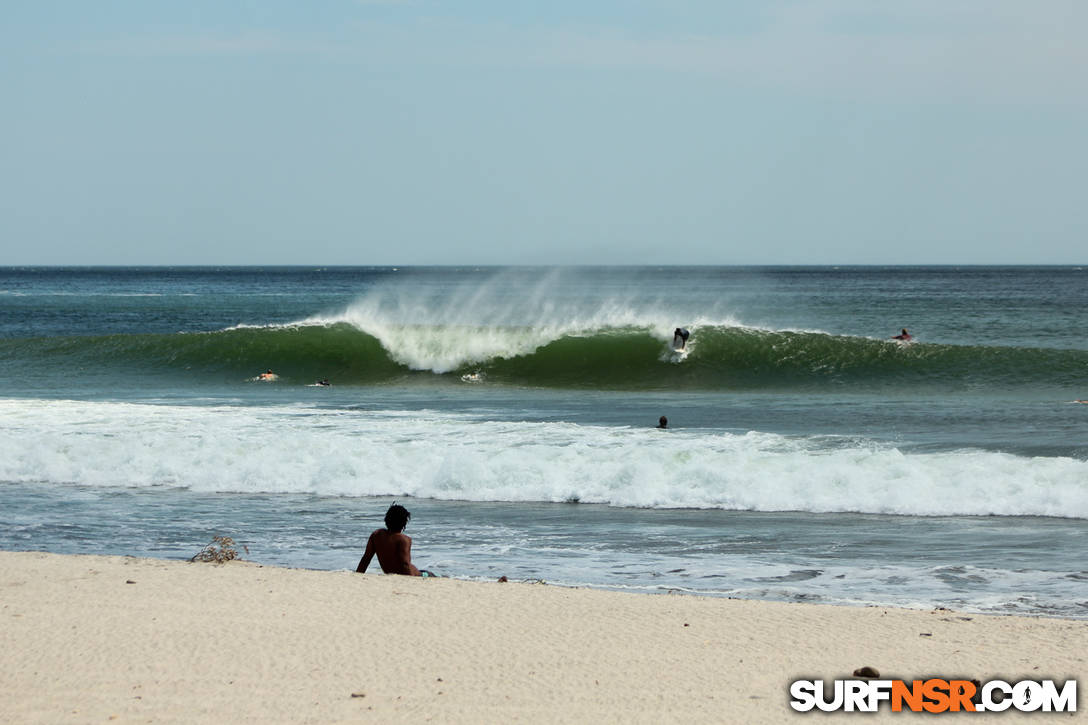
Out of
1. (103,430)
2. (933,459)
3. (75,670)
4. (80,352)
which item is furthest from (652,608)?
(80,352)

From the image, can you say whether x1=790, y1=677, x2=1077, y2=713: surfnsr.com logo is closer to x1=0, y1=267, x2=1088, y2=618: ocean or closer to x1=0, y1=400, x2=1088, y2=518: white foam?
x1=0, y1=267, x2=1088, y2=618: ocean

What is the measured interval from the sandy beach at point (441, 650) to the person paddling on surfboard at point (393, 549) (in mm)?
305

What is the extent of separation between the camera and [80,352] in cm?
2731

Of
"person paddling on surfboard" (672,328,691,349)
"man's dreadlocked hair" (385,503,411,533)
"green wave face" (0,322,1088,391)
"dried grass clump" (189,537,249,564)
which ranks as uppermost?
"person paddling on surfboard" (672,328,691,349)

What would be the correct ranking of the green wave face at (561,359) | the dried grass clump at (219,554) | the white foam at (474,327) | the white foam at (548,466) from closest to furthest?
the dried grass clump at (219,554) → the white foam at (548,466) → the green wave face at (561,359) → the white foam at (474,327)

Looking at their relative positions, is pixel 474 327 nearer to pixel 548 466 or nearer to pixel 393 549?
pixel 548 466

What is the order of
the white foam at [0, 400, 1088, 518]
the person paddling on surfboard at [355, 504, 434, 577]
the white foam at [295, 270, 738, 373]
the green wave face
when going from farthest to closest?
the white foam at [295, 270, 738, 373], the green wave face, the white foam at [0, 400, 1088, 518], the person paddling on surfboard at [355, 504, 434, 577]

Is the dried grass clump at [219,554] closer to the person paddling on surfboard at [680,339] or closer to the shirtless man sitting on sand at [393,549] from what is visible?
the shirtless man sitting on sand at [393,549]

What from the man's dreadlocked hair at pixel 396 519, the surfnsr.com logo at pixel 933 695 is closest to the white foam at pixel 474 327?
the man's dreadlocked hair at pixel 396 519

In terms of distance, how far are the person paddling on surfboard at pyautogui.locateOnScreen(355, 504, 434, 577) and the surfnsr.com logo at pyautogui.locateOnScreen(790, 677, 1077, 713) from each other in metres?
3.25

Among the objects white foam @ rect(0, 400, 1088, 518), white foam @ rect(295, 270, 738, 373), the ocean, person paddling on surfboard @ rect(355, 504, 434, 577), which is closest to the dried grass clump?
the ocean

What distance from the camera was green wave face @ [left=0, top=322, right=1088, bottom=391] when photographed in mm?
22734

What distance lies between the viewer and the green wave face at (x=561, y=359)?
22734mm

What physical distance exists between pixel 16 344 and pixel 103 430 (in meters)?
16.3
